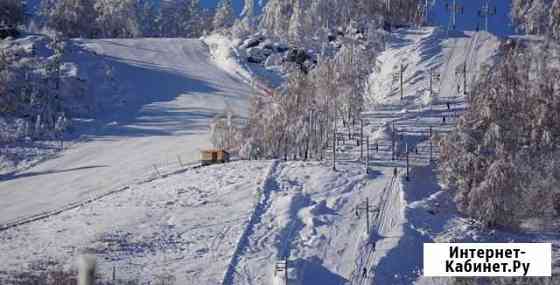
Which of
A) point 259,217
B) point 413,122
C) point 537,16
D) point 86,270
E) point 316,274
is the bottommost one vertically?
point 316,274

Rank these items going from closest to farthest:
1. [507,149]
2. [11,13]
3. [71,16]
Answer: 1. [507,149]
2. [11,13]
3. [71,16]

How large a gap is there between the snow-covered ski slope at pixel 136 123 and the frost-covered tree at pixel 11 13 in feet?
22.1

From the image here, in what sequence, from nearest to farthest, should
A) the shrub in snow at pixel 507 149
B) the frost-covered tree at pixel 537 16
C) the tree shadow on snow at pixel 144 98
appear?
the shrub in snow at pixel 507 149 < the tree shadow on snow at pixel 144 98 < the frost-covered tree at pixel 537 16

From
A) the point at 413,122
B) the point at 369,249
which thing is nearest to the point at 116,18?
the point at 413,122

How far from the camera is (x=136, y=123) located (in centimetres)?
5941

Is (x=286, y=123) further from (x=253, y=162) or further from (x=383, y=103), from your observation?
(x=383, y=103)

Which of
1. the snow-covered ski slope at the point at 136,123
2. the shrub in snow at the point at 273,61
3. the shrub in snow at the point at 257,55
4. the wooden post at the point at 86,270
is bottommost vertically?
the snow-covered ski slope at the point at 136,123

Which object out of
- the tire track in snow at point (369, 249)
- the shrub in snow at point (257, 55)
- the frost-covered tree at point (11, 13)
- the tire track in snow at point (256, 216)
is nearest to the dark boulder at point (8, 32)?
Result: the frost-covered tree at point (11, 13)

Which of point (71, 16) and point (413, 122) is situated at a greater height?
point (71, 16)

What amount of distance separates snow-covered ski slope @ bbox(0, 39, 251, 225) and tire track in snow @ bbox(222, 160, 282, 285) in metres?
7.98

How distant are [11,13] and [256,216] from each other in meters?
→ 57.4

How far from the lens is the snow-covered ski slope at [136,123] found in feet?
134

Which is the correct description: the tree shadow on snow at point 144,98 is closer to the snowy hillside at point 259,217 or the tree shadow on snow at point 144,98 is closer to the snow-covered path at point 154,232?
the snowy hillside at point 259,217

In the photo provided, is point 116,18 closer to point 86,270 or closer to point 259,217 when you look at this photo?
point 259,217
